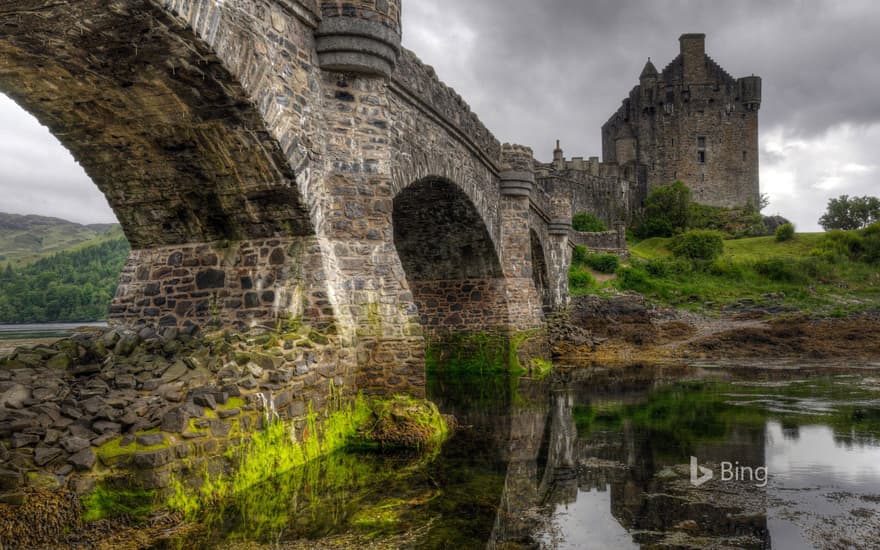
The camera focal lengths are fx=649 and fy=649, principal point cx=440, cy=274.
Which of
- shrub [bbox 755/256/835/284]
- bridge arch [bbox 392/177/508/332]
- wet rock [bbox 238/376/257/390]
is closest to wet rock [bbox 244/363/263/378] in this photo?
wet rock [bbox 238/376/257/390]

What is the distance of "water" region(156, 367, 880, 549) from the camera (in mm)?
4496

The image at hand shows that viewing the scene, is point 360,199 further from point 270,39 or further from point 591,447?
point 591,447

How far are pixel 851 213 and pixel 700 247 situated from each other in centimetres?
1534

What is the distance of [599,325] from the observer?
74.5ft

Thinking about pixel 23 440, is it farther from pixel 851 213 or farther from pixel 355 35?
pixel 851 213

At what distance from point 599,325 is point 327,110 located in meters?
16.8

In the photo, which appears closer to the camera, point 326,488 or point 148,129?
point 326,488

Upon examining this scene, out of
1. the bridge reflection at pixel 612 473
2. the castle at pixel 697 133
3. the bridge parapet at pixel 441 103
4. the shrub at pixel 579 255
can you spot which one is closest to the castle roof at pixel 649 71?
the castle at pixel 697 133

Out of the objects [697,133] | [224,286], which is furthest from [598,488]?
[697,133]

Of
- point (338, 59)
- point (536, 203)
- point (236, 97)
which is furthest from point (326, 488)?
point (536, 203)

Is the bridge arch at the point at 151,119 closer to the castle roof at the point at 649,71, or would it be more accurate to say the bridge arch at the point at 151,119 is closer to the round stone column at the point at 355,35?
the round stone column at the point at 355,35

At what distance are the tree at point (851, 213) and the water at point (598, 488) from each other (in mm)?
34595

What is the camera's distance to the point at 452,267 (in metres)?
16.3

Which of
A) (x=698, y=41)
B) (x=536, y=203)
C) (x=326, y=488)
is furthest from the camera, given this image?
(x=698, y=41)
